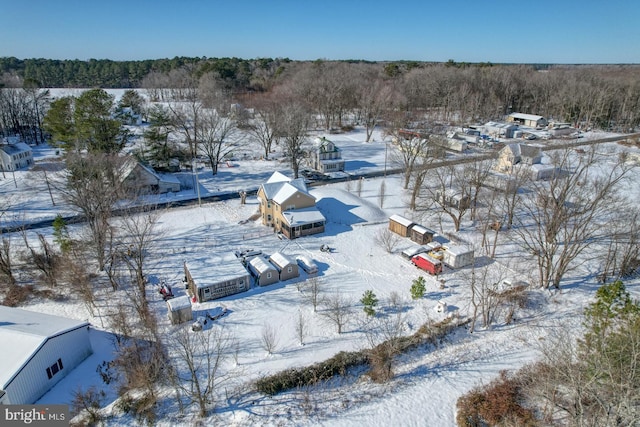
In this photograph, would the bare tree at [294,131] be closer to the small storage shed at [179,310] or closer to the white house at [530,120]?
the small storage shed at [179,310]

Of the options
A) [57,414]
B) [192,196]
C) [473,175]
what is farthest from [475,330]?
[192,196]

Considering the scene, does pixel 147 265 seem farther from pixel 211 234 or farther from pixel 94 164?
pixel 94 164

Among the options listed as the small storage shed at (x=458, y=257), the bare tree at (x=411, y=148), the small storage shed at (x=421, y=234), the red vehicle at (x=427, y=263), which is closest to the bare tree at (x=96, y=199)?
the red vehicle at (x=427, y=263)

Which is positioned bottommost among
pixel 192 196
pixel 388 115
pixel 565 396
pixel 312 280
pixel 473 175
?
pixel 565 396

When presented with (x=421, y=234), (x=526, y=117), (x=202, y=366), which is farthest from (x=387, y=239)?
(x=526, y=117)

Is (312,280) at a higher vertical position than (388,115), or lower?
lower

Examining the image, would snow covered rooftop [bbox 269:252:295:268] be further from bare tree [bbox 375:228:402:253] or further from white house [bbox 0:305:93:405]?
white house [bbox 0:305:93:405]

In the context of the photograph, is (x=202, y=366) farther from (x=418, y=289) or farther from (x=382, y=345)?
(x=418, y=289)

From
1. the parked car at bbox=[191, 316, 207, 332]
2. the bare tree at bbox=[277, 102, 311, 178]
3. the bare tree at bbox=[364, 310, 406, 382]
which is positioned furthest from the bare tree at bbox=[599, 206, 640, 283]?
the bare tree at bbox=[277, 102, 311, 178]
